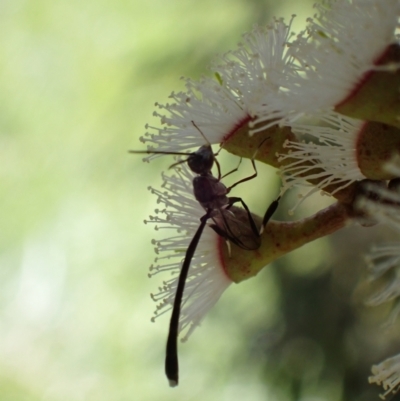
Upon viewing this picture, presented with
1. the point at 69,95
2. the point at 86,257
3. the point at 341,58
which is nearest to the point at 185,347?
the point at 86,257

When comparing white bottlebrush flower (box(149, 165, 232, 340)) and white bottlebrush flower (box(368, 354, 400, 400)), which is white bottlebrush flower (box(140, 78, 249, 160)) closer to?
white bottlebrush flower (box(149, 165, 232, 340))

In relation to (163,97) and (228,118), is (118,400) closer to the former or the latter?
(163,97)

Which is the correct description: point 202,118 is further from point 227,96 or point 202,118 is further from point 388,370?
point 388,370

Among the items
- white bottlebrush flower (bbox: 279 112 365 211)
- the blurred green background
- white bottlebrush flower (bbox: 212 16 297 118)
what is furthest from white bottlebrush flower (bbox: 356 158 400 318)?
the blurred green background

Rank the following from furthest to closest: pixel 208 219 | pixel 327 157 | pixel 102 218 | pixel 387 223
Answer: pixel 102 218 < pixel 208 219 < pixel 327 157 < pixel 387 223

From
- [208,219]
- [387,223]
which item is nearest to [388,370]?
[387,223]

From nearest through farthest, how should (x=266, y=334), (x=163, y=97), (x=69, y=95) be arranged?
(x=266, y=334) → (x=163, y=97) → (x=69, y=95)

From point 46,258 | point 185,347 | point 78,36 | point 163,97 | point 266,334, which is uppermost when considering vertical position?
point 78,36

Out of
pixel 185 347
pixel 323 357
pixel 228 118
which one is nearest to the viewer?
pixel 228 118
